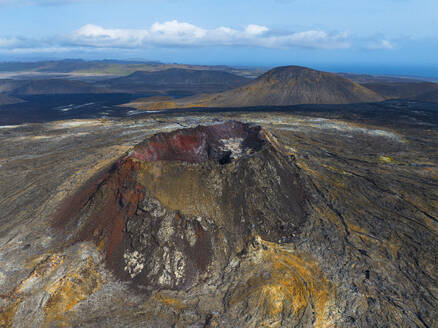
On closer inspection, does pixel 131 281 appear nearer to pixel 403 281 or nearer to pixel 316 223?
pixel 316 223

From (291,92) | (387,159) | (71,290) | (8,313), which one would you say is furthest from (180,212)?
(291,92)

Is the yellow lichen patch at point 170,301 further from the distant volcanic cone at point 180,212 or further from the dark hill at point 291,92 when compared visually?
the dark hill at point 291,92

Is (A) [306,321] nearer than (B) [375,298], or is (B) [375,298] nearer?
(A) [306,321]

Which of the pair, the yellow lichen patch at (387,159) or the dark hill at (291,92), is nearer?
the yellow lichen patch at (387,159)

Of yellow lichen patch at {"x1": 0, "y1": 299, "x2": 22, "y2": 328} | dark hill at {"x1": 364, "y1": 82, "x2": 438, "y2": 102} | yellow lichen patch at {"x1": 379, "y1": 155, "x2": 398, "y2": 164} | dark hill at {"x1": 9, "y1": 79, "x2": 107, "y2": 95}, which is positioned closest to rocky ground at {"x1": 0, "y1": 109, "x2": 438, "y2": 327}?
yellow lichen patch at {"x1": 0, "y1": 299, "x2": 22, "y2": 328}

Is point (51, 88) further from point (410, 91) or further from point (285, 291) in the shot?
point (410, 91)

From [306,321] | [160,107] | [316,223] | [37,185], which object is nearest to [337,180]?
[316,223]

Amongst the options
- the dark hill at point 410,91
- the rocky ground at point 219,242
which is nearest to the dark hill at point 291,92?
the dark hill at point 410,91
